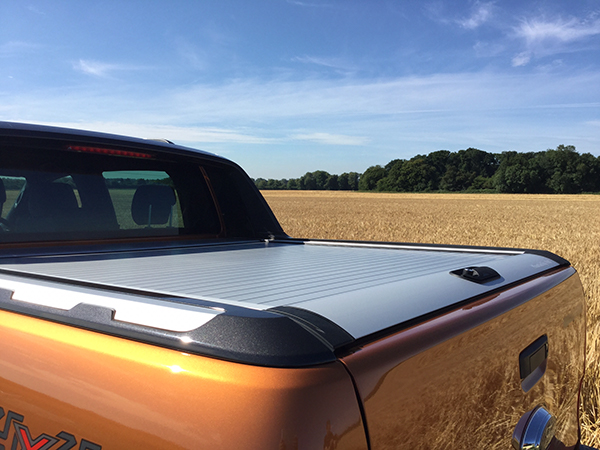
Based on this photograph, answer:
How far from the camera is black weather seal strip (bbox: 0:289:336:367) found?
912mm

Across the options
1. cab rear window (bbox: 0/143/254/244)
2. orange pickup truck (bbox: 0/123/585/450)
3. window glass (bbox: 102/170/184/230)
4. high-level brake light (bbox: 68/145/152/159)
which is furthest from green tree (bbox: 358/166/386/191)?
orange pickup truck (bbox: 0/123/585/450)

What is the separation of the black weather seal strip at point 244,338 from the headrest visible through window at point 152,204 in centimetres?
216

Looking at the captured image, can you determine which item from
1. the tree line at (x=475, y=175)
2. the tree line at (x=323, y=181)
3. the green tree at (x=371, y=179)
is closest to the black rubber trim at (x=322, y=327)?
the tree line at (x=475, y=175)

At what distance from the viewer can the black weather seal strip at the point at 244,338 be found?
2.99 ft

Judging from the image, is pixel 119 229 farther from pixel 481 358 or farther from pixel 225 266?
pixel 481 358

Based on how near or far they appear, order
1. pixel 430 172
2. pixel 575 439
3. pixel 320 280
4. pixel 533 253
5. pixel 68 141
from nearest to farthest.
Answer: pixel 320 280, pixel 575 439, pixel 533 253, pixel 68 141, pixel 430 172

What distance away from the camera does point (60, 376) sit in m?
1.09

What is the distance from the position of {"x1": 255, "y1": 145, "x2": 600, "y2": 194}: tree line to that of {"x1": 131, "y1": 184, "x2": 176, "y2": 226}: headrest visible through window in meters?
97.1

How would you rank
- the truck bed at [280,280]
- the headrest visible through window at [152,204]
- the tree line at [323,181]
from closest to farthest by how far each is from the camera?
the truck bed at [280,280]
the headrest visible through window at [152,204]
the tree line at [323,181]

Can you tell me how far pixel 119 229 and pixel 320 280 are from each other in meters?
1.71

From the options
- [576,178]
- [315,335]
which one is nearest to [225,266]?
[315,335]

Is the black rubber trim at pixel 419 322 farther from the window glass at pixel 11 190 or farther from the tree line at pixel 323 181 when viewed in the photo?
the tree line at pixel 323 181

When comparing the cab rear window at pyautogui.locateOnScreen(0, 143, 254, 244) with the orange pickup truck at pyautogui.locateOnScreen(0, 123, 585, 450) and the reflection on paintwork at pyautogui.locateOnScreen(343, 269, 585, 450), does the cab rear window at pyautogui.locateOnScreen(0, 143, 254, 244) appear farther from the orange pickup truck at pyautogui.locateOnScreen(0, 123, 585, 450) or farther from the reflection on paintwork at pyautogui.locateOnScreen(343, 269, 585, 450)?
the reflection on paintwork at pyautogui.locateOnScreen(343, 269, 585, 450)

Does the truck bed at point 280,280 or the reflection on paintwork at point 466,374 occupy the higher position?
the truck bed at point 280,280
